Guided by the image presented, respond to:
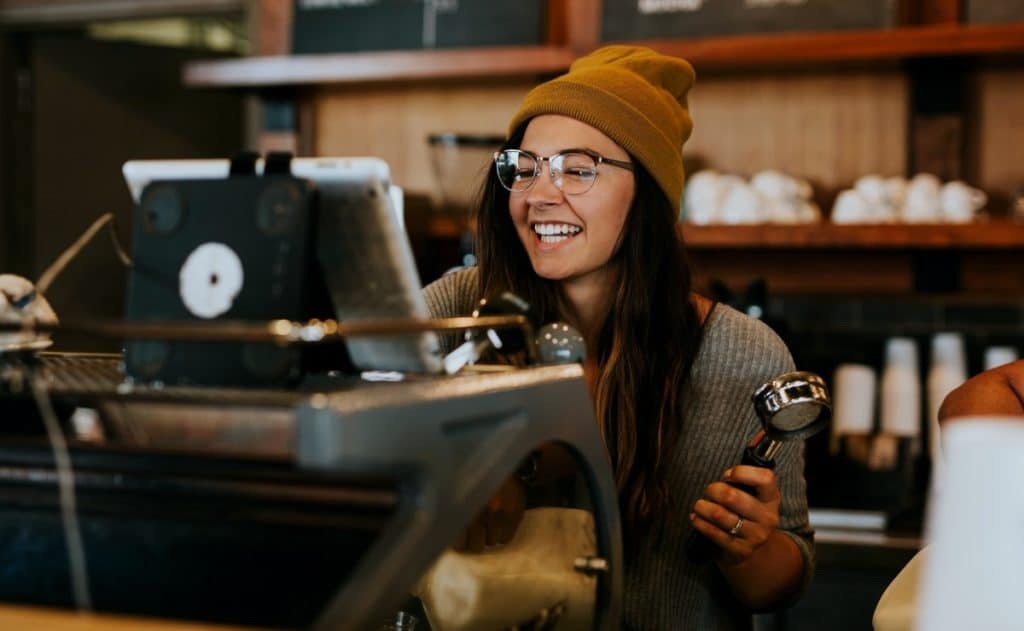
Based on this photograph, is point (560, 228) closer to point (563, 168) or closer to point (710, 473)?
point (563, 168)

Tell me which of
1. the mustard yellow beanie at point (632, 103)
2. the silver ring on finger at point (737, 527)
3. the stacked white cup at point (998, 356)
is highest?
the mustard yellow beanie at point (632, 103)

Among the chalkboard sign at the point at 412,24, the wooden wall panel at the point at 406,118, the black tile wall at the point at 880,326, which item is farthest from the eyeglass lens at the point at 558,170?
the wooden wall panel at the point at 406,118

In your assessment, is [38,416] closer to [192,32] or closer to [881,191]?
[881,191]

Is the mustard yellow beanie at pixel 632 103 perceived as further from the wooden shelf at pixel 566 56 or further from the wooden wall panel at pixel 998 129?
the wooden wall panel at pixel 998 129

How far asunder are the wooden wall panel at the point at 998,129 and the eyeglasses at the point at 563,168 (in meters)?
1.60

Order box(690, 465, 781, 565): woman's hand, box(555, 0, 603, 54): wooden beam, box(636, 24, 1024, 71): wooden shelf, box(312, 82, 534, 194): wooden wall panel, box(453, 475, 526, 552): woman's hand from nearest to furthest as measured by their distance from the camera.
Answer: box(453, 475, 526, 552): woman's hand → box(690, 465, 781, 565): woman's hand → box(636, 24, 1024, 71): wooden shelf → box(555, 0, 603, 54): wooden beam → box(312, 82, 534, 194): wooden wall panel

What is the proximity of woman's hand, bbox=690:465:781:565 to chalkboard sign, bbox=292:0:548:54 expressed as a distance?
1.96m

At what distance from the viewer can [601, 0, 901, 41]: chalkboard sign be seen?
294 cm

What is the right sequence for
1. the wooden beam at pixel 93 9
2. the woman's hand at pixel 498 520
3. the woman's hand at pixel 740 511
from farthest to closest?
the wooden beam at pixel 93 9 → the woman's hand at pixel 740 511 → the woman's hand at pixel 498 520

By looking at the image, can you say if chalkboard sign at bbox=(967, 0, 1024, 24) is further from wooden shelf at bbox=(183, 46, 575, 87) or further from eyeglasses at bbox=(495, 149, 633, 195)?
eyeglasses at bbox=(495, 149, 633, 195)

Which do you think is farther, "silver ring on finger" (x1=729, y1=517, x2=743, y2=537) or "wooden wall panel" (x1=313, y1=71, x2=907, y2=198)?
"wooden wall panel" (x1=313, y1=71, x2=907, y2=198)

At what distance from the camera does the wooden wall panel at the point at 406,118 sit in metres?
3.43

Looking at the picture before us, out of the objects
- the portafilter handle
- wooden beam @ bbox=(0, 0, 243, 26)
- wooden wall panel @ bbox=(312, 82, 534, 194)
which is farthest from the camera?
wooden beam @ bbox=(0, 0, 243, 26)

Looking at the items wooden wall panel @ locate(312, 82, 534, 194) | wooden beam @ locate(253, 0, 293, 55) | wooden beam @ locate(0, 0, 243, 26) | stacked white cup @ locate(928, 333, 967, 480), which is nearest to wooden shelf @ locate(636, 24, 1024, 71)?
wooden wall panel @ locate(312, 82, 534, 194)
